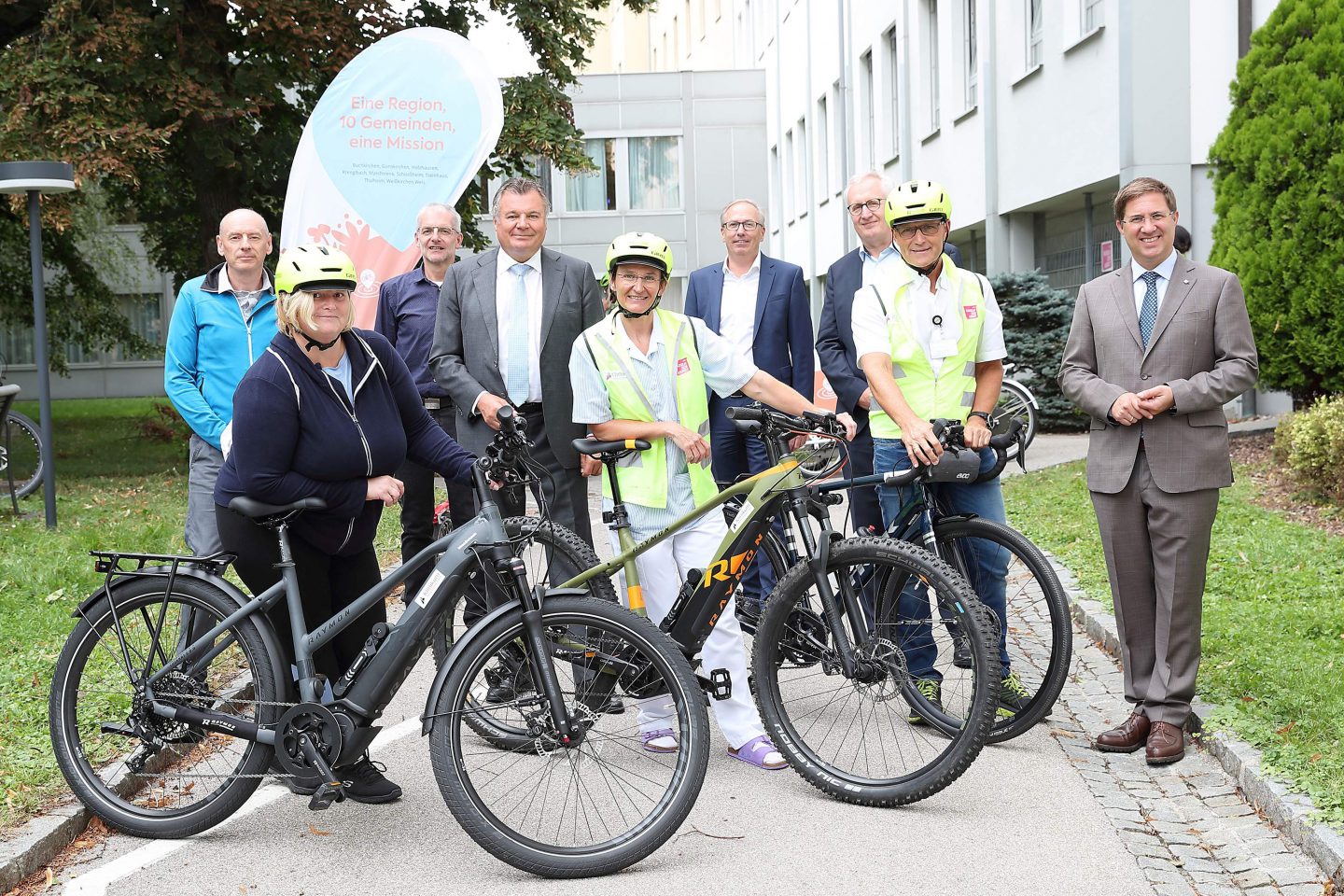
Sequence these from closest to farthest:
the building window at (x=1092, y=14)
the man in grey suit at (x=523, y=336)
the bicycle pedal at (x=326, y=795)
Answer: the bicycle pedal at (x=326, y=795)
the man in grey suit at (x=523, y=336)
the building window at (x=1092, y=14)

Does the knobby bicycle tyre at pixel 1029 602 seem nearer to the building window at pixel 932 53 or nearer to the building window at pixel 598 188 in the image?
the building window at pixel 932 53

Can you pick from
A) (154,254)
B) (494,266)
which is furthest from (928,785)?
(154,254)

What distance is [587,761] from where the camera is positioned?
457 centimetres

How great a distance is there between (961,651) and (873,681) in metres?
0.34

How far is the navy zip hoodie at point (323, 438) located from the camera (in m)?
4.75

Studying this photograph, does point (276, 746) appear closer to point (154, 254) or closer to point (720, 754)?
point (720, 754)

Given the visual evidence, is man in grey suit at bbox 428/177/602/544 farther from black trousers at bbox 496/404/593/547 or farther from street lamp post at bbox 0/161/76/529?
street lamp post at bbox 0/161/76/529

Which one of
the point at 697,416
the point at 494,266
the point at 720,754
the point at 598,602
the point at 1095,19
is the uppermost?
the point at 1095,19

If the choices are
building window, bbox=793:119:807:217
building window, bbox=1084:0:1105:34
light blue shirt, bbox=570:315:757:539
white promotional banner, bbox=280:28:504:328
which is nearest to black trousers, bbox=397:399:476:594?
light blue shirt, bbox=570:315:757:539

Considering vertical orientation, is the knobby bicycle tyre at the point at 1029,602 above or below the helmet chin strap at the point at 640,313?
below

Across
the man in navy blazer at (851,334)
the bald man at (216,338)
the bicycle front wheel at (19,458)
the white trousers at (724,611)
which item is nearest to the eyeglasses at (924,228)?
the man in navy blazer at (851,334)

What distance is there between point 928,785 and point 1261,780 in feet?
3.65

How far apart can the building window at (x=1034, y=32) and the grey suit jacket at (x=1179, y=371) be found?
13.9 meters

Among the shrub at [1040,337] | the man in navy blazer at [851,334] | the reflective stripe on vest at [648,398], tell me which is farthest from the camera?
the shrub at [1040,337]
